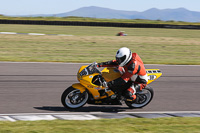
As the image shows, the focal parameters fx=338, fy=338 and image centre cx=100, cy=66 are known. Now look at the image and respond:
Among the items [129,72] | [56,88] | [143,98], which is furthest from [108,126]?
[56,88]

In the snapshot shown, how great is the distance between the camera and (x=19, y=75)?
39.2 ft

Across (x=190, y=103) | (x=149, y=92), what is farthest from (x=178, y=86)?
(x=149, y=92)

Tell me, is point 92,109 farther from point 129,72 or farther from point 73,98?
point 129,72

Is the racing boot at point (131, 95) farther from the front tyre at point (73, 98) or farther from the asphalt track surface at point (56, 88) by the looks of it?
the front tyre at point (73, 98)

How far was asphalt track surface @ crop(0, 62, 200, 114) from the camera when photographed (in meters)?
8.05

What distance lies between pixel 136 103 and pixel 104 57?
33.3ft

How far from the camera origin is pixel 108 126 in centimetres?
601

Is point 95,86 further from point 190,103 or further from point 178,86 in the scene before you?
point 178,86

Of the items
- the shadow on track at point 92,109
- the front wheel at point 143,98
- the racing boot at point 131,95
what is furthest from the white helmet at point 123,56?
the shadow on track at point 92,109

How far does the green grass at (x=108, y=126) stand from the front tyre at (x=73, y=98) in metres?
1.15

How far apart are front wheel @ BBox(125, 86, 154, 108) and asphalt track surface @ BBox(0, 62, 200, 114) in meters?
0.15

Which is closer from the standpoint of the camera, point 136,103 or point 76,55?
point 136,103

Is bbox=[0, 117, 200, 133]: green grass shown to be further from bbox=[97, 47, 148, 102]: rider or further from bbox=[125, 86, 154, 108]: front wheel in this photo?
bbox=[125, 86, 154, 108]: front wheel

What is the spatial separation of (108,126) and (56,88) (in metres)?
4.41
